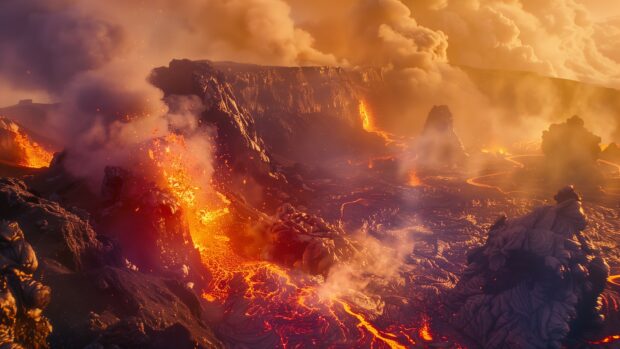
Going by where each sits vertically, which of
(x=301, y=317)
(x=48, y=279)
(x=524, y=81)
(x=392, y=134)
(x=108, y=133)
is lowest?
(x=301, y=317)

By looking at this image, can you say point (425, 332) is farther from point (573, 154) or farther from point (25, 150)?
point (573, 154)

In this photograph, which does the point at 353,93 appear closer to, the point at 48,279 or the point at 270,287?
the point at 270,287

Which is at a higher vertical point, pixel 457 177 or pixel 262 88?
pixel 262 88

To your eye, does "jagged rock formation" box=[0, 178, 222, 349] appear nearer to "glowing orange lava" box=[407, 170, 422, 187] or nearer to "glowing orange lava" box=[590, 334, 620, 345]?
"glowing orange lava" box=[590, 334, 620, 345]

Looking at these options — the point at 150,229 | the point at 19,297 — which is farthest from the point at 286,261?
the point at 19,297

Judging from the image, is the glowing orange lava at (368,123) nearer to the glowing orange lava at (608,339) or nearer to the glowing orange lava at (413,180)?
the glowing orange lava at (413,180)

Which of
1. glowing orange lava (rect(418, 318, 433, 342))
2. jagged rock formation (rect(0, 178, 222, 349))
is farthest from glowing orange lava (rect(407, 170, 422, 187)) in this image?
jagged rock formation (rect(0, 178, 222, 349))

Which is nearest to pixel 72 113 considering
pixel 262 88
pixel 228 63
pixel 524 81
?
pixel 262 88

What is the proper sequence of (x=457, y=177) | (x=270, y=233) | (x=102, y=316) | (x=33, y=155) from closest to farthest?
1. (x=102, y=316)
2. (x=270, y=233)
3. (x=33, y=155)
4. (x=457, y=177)
